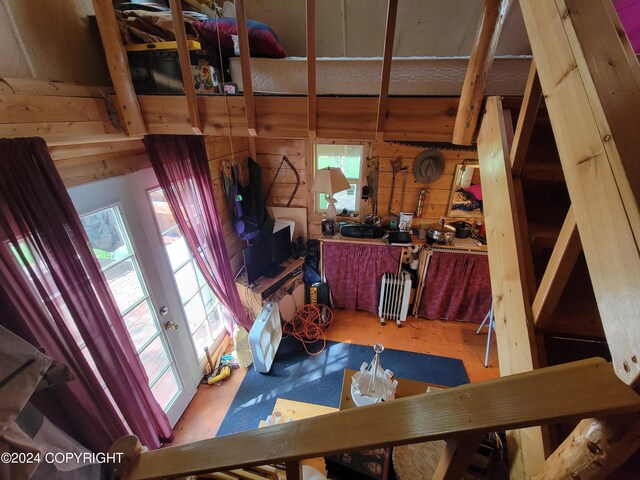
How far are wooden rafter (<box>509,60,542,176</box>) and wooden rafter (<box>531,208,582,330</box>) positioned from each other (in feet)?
1.08

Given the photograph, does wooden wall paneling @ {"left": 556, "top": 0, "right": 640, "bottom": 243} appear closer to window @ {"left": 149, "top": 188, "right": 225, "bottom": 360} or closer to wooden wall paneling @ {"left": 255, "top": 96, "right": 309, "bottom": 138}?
wooden wall paneling @ {"left": 255, "top": 96, "right": 309, "bottom": 138}

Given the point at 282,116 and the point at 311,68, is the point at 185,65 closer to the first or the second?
the point at 282,116

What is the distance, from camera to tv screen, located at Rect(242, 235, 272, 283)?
8.07 ft

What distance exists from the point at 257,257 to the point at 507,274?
2.16 m

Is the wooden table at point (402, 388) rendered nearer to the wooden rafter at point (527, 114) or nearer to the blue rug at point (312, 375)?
the blue rug at point (312, 375)

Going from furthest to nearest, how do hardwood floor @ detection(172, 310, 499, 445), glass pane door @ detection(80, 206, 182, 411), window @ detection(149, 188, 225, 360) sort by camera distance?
hardwood floor @ detection(172, 310, 499, 445), window @ detection(149, 188, 225, 360), glass pane door @ detection(80, 206, 182, 411)

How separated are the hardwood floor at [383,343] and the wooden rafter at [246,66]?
224cm

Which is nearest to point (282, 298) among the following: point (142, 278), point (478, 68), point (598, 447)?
point (142, 278)

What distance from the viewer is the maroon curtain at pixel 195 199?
1593 mm

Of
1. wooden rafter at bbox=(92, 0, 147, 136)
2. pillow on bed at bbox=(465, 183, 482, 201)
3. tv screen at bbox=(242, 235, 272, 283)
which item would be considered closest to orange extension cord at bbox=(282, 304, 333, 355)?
tv screen at bbox=(242, 235, 272, 283)

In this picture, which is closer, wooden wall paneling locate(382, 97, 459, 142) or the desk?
wooden wall paneling locate(382, 97, 459, 142)

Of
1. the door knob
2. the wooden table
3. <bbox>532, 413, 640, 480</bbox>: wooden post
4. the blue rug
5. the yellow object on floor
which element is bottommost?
the blue rug

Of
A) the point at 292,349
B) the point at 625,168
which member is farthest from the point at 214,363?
the point at 625,168

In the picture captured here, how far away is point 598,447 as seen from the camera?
13.1 inches
